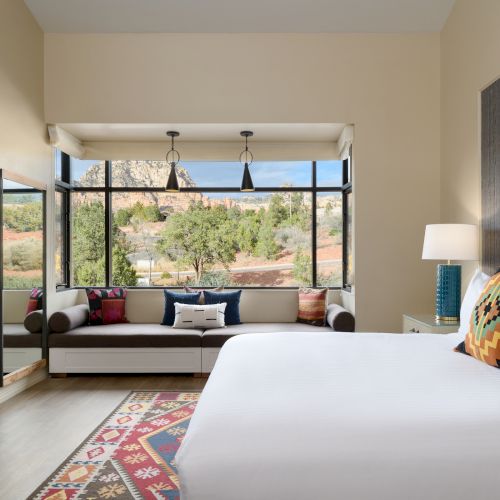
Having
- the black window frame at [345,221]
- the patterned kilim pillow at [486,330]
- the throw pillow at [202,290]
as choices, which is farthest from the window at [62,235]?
the patterned kilim pillow at [486,330]

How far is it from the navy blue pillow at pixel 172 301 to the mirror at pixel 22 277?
1.17 meters

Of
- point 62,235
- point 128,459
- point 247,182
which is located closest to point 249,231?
point 247,182

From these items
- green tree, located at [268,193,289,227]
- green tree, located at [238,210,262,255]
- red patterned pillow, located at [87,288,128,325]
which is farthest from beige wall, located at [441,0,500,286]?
red patterned pillow, located at [87,288,128,325]

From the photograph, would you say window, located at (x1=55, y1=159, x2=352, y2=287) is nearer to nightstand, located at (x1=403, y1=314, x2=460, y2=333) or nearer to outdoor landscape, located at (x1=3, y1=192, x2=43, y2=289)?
outdoor landscape, located at (x1=3, y1=192, x2=43, y2=289)

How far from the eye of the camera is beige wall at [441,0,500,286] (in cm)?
380

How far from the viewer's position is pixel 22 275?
169 inches

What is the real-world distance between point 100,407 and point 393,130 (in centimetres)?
359

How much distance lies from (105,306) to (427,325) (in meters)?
3.22

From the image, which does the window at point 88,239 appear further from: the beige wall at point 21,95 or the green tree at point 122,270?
the beige wall at point 21,95

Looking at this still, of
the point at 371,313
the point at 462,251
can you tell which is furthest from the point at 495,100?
the point at 371,313

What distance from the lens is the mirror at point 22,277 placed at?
405 cm

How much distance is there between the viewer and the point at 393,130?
4.90 m

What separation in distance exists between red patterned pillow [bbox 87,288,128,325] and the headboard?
353 cm

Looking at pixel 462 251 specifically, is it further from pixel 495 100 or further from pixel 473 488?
pixel 473 488
